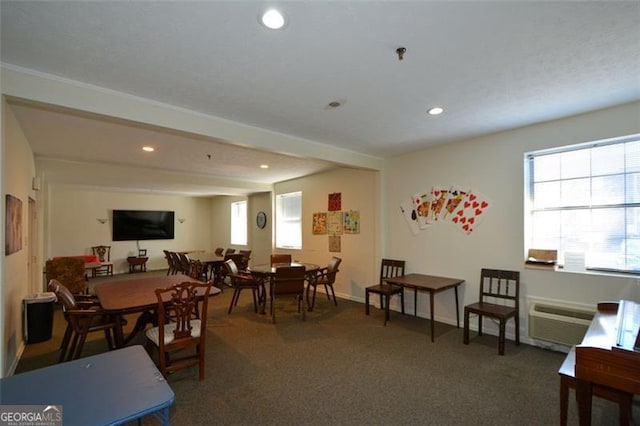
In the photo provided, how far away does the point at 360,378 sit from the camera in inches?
108

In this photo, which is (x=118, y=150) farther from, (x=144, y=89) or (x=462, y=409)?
(x=462, y=409)

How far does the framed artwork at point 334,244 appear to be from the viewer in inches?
231

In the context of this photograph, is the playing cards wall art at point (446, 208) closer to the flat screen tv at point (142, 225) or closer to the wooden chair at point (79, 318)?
the wooden chair at point (79, 318)

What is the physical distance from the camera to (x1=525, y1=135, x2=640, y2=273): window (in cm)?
299

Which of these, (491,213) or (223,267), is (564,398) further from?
(223,267)

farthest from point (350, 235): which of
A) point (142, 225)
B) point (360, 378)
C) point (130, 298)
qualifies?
point (142, 225)

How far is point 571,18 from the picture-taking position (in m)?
1.68

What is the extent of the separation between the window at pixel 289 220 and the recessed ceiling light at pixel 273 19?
5244 mm

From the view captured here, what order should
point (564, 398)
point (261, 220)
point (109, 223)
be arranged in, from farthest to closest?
point (109, 223)
point (261, 220)
point (564, 398)

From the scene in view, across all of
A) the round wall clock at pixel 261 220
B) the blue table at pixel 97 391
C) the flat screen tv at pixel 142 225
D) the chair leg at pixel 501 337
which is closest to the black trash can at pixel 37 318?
the blue table at pixel 97 391

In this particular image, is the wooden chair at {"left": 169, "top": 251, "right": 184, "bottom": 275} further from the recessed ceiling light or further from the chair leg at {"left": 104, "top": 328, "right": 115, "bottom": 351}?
the recessed ceiling light

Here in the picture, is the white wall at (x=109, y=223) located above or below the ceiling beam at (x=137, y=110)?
below

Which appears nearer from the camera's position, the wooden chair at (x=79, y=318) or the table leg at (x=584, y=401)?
the table leg at (x=584, y=401)

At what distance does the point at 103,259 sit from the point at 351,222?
7691mm
